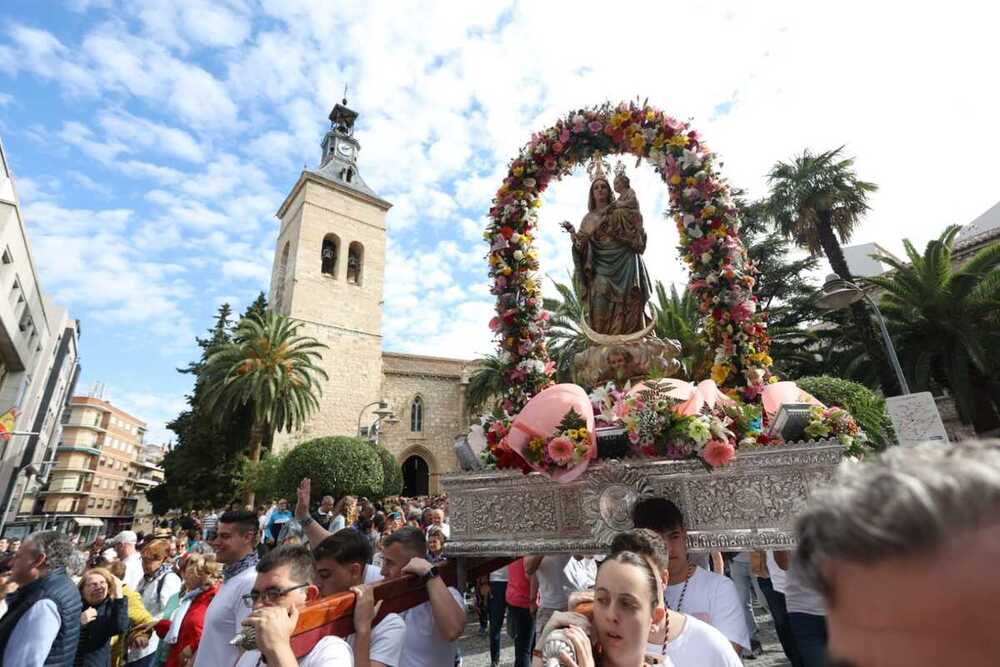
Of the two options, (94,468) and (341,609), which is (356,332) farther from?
(94,468)

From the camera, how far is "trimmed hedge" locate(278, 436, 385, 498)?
22.6 metres

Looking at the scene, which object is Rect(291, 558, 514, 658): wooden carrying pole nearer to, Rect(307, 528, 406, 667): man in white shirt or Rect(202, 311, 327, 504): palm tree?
Rect(307, 528, 406, 667): man in white shirt

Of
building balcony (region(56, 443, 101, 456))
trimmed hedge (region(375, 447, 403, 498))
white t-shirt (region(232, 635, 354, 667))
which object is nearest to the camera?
white t-shirt (region(232, 635, 354, 667))

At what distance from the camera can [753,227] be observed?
77.1 feet

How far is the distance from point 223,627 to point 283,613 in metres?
1.52

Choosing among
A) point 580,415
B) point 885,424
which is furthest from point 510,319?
point 885,424

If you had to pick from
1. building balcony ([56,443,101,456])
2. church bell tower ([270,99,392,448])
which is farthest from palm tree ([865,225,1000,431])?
building balcony ([56,443,101,456])

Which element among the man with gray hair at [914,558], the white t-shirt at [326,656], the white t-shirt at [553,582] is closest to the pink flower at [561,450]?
the white t-shirt at [553,582]

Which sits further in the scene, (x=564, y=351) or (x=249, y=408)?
(x=249, y=408)

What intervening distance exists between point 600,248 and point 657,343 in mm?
1370

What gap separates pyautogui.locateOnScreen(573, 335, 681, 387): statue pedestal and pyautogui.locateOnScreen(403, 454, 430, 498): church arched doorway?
30.0 m

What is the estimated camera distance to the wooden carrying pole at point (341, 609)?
2.39 metres

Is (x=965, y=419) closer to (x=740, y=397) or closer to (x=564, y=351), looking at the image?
(x=564, y=351)

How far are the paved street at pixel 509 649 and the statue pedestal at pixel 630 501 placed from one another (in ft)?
11.9
